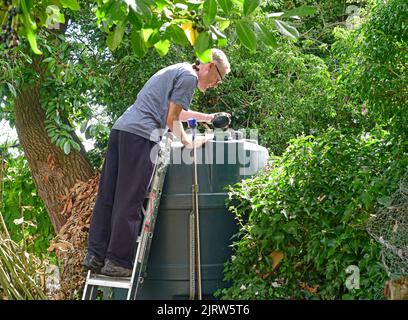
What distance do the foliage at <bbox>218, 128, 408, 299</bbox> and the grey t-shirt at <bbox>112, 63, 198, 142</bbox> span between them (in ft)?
2.22

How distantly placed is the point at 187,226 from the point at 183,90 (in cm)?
86

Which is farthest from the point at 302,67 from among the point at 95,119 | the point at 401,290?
the point at 401,290

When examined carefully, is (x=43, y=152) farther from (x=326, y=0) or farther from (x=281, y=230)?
(x=326, y=0)

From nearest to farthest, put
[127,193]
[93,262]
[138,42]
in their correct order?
[138,42]
[127,193]
[93,262]

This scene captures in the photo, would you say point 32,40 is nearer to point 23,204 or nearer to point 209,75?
point 209,75

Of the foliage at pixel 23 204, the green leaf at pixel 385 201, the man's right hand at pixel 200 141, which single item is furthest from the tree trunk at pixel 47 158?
the green leaf at pixel 385 201

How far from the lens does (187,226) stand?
16.4 ft

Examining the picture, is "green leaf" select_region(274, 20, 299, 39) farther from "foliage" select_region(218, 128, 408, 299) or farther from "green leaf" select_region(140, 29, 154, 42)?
"foliage" select_region(218, 128, 408, 299)

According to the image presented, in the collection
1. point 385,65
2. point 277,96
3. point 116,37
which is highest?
point 277,96

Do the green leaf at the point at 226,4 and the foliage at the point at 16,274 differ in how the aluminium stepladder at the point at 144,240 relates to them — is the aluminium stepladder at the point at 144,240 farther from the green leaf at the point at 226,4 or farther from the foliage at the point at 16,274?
the green leaf at the point at 226,4

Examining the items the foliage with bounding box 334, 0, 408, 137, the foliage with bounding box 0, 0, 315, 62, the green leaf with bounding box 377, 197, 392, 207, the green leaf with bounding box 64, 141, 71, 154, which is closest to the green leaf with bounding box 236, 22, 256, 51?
the foliage with bounding box 0, 0, 315, 62

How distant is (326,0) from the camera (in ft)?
31.0

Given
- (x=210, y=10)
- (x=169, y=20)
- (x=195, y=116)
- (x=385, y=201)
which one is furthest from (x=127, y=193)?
(x=210, y=10)

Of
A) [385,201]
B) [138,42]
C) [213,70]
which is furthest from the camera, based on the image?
[213,70]
